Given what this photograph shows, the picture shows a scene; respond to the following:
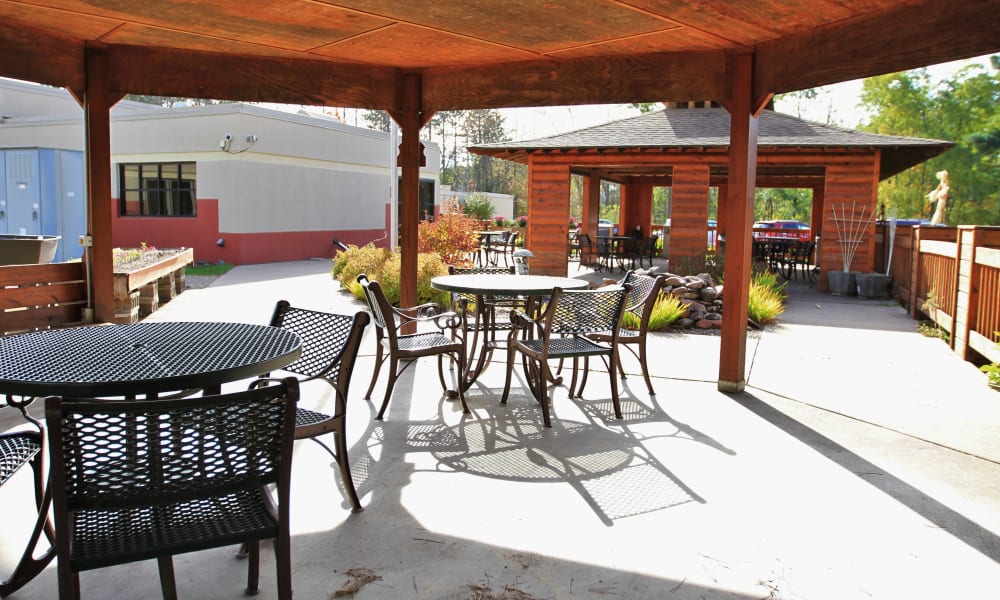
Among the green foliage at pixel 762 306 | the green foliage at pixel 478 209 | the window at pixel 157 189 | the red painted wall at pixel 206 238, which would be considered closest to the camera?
the green foliage at pixel 762 306

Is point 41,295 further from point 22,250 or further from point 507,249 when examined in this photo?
point 507,249

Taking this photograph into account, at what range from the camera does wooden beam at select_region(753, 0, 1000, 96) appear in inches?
145

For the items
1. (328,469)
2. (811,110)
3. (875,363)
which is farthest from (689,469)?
(811,110)

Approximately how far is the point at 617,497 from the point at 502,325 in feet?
8.75

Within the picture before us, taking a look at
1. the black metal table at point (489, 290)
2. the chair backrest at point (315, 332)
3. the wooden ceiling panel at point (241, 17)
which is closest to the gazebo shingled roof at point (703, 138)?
the black metal table at point (489, 290)

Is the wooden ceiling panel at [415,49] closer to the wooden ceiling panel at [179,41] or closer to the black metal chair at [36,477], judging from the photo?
the wooden ceiling panel at [179,41]

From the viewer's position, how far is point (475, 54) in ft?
19.4

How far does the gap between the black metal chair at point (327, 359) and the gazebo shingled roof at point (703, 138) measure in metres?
9.81

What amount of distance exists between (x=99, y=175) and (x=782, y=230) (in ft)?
80.4

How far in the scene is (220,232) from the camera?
17.0m

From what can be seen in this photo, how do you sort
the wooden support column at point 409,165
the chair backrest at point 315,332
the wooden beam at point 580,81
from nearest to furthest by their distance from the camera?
the chair backrest at point 315,332 → the wooden beam at point 580,81 → the wooden support column at point 409,165

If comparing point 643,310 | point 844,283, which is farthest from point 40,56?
point 844,283

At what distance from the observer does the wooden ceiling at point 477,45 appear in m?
4.21

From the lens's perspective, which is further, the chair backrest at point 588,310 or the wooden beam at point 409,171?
the wooden beam at point 409,171
